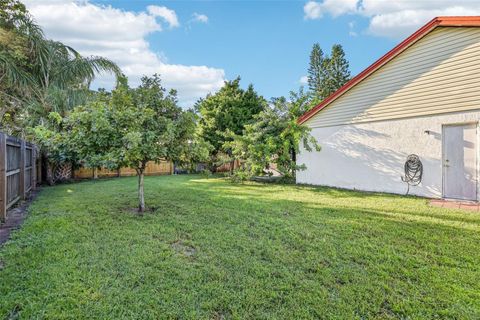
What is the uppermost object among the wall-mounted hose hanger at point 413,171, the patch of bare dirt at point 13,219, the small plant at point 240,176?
the wall-mounted hose hanger at point 413,171

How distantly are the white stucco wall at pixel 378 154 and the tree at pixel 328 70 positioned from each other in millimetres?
17665

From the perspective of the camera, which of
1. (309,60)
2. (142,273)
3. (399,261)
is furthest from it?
(309,60)

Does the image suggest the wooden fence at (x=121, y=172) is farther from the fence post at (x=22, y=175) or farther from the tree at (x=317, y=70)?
the tree at (x=317, y=70)

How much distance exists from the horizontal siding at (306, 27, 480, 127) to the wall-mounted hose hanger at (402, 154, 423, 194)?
1.21 m

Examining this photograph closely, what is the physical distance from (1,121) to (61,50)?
474cm

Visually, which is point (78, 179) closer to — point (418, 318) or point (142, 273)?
point (142, 273)

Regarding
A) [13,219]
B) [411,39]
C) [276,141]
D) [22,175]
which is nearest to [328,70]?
[276,141]

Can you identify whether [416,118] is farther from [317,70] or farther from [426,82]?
[317,70]

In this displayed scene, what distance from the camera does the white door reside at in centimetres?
650

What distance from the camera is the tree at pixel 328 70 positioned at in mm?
26484

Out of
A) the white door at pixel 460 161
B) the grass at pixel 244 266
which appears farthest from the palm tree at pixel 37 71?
the white door at pixel 460 161

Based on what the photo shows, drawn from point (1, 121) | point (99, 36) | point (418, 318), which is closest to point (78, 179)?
point (1, 121)

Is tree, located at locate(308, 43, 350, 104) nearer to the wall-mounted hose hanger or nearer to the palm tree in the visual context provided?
the wall-mounted hose hanger

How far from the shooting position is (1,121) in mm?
12844
